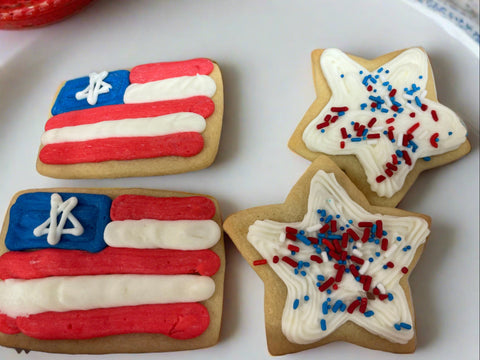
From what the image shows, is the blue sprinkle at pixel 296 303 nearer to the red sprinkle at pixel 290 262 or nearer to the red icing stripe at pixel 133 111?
the red sprinkle at pixel 290 262

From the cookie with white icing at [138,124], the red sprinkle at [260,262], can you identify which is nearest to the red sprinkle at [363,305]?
the red sprinkle at [260,262]

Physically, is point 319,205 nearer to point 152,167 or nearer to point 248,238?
point 248,238

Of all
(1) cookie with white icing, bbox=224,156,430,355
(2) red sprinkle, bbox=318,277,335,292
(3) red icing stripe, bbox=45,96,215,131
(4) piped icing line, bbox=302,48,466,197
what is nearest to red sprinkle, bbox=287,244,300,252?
(1) cookie with white icing, bbox=224,156,430,355

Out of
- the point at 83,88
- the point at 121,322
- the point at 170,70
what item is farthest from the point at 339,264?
the point at 83,88

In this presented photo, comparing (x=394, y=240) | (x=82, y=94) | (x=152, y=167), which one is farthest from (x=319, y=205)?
(x=82, y=94)

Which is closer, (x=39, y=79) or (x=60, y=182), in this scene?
(x=60, y=182)

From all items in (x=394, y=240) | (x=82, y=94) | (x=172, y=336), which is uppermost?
(x=82, y=94)
